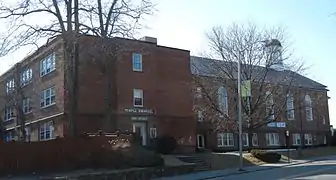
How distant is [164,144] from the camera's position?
39375mm

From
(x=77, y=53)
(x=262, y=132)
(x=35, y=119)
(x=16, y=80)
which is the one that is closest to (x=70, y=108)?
(x=77, y=53)

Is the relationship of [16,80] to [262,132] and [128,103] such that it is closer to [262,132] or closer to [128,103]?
[128,103]

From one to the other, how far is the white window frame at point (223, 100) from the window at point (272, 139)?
15412 mm

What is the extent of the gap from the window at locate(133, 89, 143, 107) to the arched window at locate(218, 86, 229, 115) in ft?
27.4

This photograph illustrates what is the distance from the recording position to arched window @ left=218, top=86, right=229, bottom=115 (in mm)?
46156

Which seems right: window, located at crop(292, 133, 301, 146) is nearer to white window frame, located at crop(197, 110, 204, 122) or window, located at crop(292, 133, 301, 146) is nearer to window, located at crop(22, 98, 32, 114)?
white window frame, located at crop(197, 110, 204, 122)

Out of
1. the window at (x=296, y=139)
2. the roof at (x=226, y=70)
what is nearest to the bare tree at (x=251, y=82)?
the roof at (x=226, y=70)

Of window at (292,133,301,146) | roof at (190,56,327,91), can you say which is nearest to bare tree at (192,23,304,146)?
roof at (190,56,327,91)

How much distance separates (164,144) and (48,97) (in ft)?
36.6

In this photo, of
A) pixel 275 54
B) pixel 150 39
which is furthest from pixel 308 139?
pixel 150 39

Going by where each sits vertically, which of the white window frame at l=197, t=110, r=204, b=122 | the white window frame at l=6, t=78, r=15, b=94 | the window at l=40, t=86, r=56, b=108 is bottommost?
the white window frame at l=197, t=110, r=204, b=122

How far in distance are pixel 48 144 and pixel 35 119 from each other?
1548cm

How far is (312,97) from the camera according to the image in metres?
63.1

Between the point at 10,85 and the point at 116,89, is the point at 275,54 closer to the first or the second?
the point at 116,89
